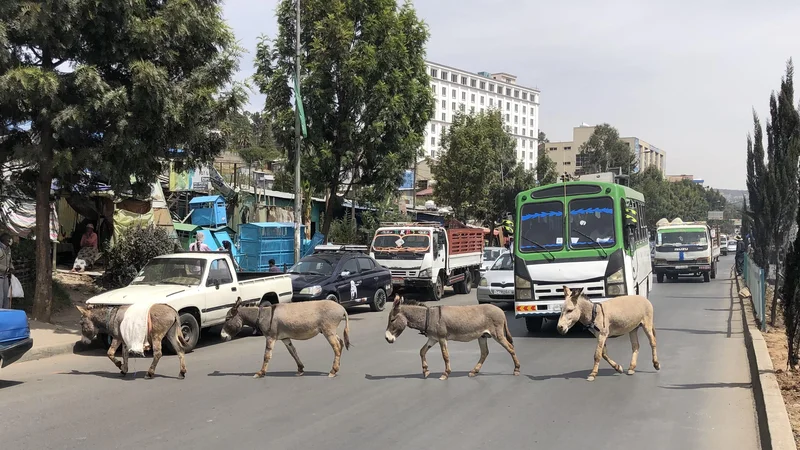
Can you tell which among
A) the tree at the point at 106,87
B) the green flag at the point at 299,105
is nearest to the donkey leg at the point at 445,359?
the tree at the point at 106,87

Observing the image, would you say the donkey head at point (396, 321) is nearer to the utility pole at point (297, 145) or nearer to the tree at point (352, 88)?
the utility pole at point (297, 145)

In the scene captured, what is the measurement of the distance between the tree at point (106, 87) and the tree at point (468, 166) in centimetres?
2340

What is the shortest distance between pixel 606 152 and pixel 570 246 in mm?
66242

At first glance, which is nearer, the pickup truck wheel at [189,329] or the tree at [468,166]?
the pickup truck wheel at [189,329]

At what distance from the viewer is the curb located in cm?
574

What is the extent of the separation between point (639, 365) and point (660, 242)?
21.3 metres

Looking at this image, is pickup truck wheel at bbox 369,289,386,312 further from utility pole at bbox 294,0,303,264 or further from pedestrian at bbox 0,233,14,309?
pedestrian at bbox 0,233,14,309

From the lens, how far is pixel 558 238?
508 inches

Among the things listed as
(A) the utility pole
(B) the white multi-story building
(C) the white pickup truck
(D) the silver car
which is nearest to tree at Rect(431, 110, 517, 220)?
(A) the utility pole

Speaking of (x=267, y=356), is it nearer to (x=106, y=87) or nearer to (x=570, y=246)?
(x=106, y=87)

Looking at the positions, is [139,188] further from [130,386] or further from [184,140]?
[130,386]

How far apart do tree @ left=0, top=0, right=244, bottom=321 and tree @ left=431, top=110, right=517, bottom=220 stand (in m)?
23.4

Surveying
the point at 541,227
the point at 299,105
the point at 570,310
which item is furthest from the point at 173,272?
the point at 299,105

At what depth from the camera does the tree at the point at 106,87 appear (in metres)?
11.4
